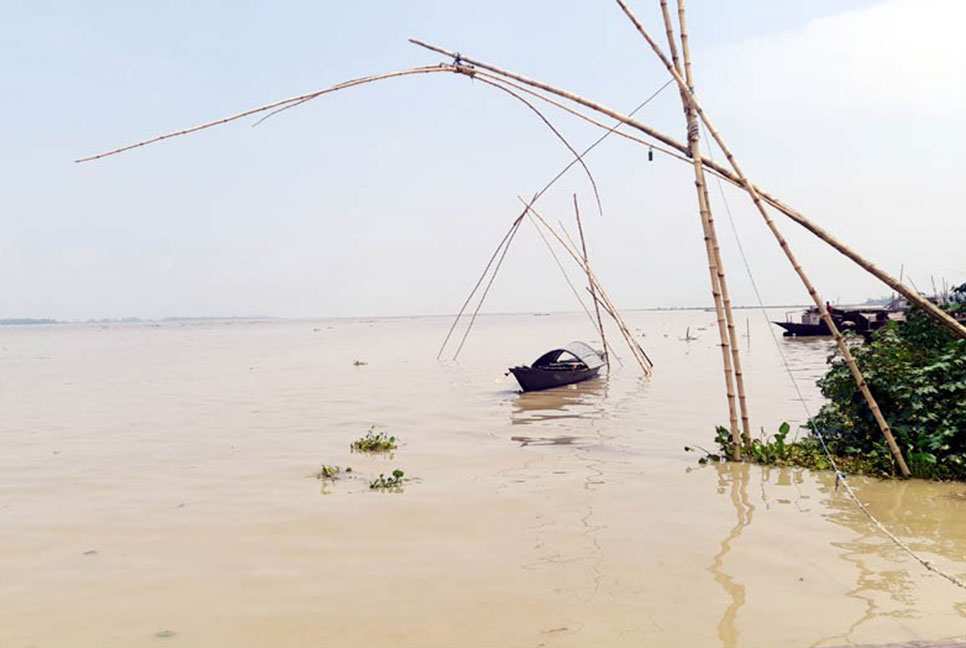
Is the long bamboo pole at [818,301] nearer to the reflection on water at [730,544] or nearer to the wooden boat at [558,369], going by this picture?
the reflection on water at [730,544]

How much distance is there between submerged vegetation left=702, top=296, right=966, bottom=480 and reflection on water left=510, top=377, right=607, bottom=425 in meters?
4.42

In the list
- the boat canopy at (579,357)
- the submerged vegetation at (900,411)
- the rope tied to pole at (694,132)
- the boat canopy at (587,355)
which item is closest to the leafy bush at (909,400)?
the submerged vegetation at (900,411)

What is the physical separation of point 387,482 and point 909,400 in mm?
5883

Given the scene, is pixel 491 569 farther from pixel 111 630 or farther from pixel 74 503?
pixel 74 503

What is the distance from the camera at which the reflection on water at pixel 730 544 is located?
3997 mm

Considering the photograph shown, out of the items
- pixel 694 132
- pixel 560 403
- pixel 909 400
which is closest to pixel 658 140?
pixel 694 132

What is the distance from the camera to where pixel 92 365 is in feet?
91.6

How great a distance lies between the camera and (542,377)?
53.6 feet

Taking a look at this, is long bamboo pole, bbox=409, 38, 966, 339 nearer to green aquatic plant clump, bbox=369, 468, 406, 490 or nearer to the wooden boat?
green aquatic plant clump, bbox=369, 468, 406, 490

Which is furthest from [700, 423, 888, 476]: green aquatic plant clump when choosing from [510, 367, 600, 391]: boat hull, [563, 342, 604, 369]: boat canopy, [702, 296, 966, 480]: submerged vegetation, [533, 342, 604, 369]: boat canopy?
[563, 342, 604, 369]: boat canopy

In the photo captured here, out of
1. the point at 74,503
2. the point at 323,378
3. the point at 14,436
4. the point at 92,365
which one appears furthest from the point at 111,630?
the point at 92,365

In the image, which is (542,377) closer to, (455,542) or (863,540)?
(455,542)

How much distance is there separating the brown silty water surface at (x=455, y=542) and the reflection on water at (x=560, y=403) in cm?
73

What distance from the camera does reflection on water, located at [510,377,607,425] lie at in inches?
512
